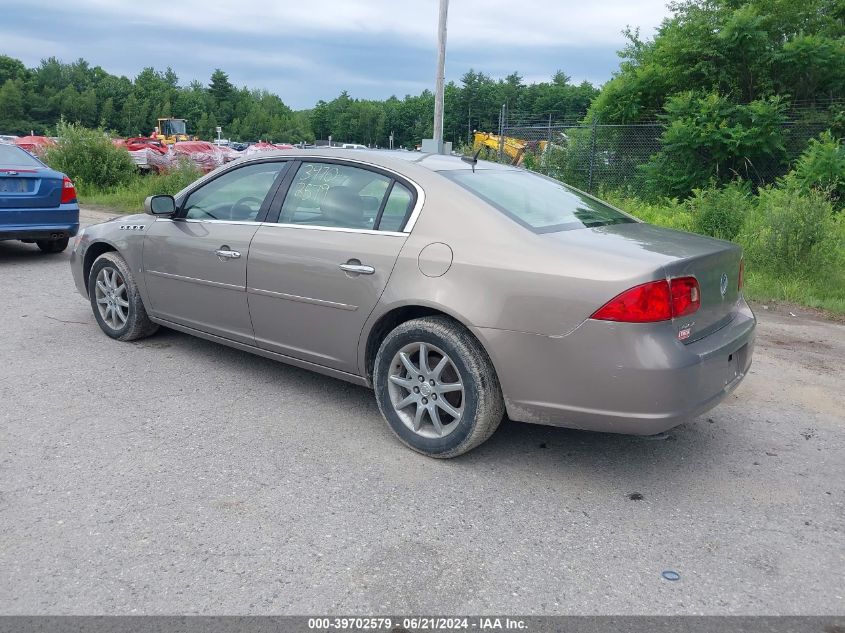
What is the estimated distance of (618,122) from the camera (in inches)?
703

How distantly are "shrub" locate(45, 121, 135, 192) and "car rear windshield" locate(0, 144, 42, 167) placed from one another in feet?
28.9

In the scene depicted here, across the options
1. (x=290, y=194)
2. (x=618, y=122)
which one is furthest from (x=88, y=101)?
(x=290, y=194)

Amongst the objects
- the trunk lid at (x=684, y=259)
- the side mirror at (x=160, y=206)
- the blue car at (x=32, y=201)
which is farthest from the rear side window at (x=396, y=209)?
the blue car at (x=32, y=201)

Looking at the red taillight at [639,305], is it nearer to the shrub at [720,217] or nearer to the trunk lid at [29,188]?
the shrub at [720,217]

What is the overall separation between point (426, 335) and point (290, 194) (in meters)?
1.49

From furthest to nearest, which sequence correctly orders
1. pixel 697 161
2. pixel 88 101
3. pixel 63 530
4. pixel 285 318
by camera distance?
pixel 88 101
pixel 697 161
pixel 285 318
pixel 63 530

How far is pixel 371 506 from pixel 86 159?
56.9 feet

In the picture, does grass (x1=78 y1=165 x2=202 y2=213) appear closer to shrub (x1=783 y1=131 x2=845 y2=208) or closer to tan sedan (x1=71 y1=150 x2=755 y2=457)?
tan sedan (x1=71 y1=150 x2=755 y2=457)

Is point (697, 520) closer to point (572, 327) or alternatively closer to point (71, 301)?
point (572, 327)

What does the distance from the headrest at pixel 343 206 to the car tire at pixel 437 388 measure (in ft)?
2.55

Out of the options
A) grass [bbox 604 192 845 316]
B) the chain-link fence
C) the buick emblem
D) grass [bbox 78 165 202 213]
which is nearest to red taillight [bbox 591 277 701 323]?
the buick emblem

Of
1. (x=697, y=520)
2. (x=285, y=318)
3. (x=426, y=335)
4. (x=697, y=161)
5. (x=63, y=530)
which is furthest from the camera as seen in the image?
(x=697, y=161)

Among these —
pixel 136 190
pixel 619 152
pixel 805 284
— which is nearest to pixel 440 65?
pixel 619 152

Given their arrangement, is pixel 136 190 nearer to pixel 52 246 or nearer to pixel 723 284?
pixel 52 246
